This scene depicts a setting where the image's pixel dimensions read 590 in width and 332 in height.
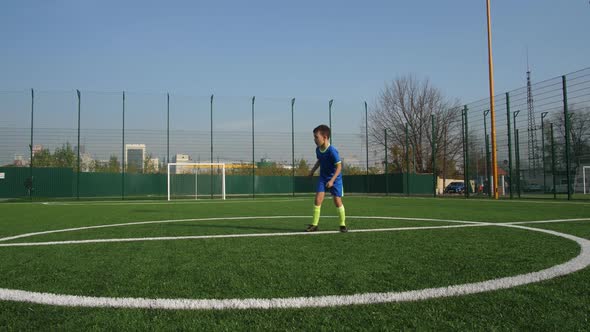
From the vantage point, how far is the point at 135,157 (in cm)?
2806

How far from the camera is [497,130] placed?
20.4 meters

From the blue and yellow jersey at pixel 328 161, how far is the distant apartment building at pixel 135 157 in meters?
22.0

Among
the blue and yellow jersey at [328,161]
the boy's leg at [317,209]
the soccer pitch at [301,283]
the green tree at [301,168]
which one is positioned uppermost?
the green tree at [301,168]

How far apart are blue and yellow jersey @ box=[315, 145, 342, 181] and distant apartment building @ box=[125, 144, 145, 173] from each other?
22.0 metres

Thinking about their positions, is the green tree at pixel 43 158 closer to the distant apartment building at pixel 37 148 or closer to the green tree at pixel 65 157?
the distant apartment building at pixel 37 148

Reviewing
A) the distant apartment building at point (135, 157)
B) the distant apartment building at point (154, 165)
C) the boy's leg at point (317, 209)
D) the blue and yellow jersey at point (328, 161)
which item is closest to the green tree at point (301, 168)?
the distant apartment building at point (154, 165)

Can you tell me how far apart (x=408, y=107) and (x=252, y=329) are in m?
39.2

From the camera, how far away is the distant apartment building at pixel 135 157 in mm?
26766

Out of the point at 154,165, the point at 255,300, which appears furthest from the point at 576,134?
the point at 154,165

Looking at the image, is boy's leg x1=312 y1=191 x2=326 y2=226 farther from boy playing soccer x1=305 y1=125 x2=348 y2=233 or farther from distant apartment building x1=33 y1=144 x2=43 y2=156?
distant apartment building x1=33 y1=144 x2=43 y2=156

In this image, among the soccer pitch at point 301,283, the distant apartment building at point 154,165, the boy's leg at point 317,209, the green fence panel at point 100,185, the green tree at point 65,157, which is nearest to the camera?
the soccer pitch at point 301,283

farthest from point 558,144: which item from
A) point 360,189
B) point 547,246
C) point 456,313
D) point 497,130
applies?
point 456,313

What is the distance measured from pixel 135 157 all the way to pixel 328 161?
24056mm

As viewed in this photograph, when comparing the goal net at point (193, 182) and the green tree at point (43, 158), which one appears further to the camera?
the goal net at point (193, 182)
